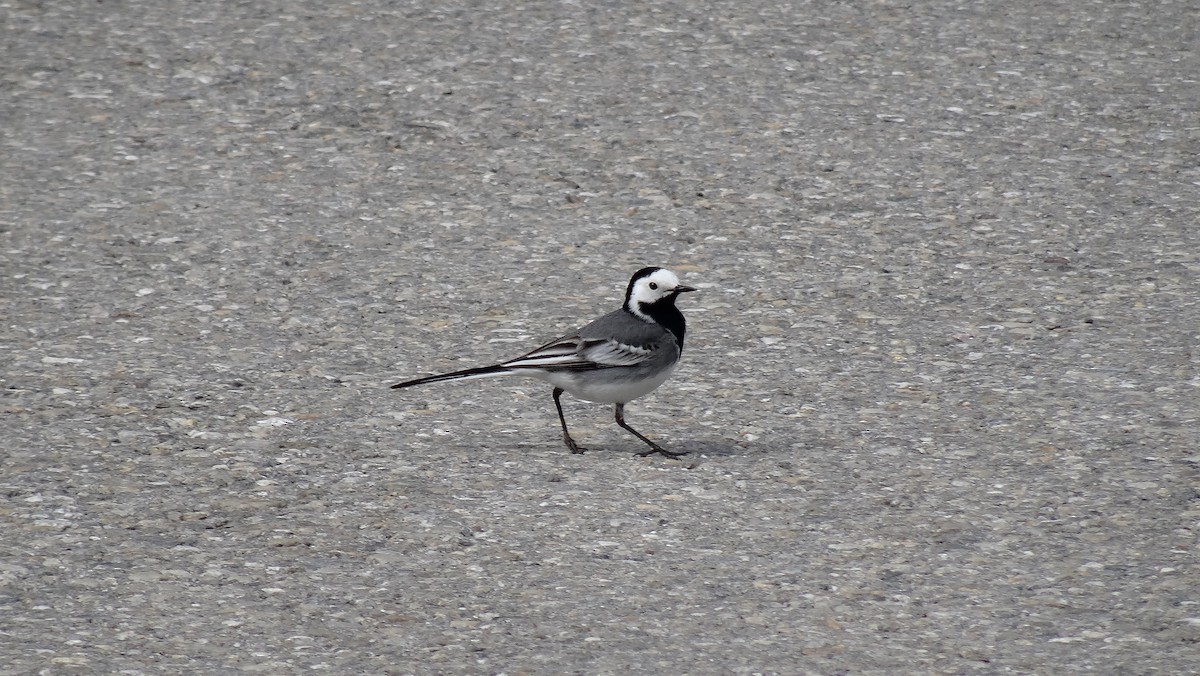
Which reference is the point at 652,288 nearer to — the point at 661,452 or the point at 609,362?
the point at 609,362

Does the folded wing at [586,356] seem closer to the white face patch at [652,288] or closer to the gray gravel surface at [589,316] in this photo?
the white face patch at [652,288]

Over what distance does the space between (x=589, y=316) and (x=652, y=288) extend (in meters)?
1.43

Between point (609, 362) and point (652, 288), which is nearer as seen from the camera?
point (609, 362)

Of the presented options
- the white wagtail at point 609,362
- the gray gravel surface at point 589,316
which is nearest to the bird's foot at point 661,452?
the white wagtail at point 609,362

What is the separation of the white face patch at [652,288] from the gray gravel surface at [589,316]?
0.63 m

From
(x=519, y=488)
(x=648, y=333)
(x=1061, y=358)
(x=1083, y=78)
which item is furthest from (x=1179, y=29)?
(x=519, y=488)

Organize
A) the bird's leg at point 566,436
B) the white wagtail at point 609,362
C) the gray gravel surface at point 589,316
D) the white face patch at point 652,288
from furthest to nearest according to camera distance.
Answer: the white face patch at point 652,288
the bird's leg at point 566,436
the white wagtail at point 609,362
the gray gravel surface at point 589,316

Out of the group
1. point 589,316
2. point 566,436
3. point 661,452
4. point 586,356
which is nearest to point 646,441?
point 661,452

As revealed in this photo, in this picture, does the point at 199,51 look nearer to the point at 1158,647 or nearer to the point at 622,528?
the point at 622,528

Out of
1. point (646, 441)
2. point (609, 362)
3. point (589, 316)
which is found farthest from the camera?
point (589, 316)

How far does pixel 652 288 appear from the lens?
7293mm

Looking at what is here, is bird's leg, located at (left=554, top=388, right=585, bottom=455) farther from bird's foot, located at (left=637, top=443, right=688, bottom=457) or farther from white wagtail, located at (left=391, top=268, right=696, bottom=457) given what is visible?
bird's foot, located at (left=637, top=443, right=688, bottom=457)

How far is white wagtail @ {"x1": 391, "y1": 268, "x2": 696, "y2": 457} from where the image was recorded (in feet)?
22.8

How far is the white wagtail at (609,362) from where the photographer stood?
22.8 ft
